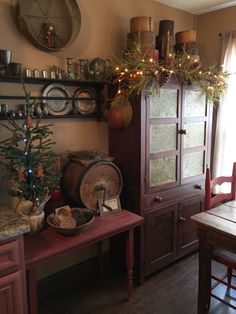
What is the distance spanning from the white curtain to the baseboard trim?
1545mm

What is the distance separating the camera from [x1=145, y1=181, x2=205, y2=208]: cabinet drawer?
7.74ft

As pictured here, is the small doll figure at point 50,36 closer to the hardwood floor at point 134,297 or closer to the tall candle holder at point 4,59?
the tall candle holder at point 4,59

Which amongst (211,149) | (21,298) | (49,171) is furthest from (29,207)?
(211,149)

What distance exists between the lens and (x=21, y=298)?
1.48m

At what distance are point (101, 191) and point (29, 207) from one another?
1.92 feet

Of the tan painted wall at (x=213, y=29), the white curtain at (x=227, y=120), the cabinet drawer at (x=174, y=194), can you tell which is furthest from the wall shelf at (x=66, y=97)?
the tan painted wall at (x=213, y=29)

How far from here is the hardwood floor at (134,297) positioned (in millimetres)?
2119

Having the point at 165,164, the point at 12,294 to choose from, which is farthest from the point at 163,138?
the point at 12,294

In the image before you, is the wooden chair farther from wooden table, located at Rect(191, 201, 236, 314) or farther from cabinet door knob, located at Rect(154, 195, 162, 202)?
cabinet door knob, located at Rect(154, 195, 162, 202)

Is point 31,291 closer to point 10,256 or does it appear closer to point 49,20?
point 10,256

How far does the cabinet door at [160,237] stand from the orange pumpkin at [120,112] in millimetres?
814

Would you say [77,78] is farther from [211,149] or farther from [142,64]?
[211,149]

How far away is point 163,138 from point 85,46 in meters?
1.04

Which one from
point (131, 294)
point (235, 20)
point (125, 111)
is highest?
point (235, 20)
